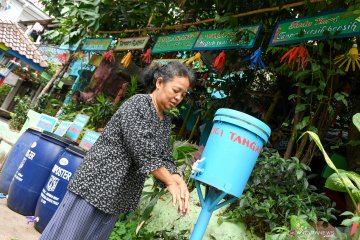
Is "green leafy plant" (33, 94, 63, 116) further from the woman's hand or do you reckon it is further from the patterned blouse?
the woman's hand

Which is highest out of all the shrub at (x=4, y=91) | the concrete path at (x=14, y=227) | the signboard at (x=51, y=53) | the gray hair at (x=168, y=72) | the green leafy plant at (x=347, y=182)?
the signboard at (x=51, y=53)

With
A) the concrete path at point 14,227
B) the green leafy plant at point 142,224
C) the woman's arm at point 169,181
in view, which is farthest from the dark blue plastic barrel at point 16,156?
the woman's arm at point 169,181

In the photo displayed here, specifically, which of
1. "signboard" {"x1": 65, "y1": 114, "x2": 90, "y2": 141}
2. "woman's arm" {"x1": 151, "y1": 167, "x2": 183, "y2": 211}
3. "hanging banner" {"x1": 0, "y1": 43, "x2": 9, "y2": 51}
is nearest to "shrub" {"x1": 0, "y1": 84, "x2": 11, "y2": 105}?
"hanging banner" {"x1": 0, "y1": 43, "x2": 9, "y2": 51}

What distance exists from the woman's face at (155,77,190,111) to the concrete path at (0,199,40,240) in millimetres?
1921

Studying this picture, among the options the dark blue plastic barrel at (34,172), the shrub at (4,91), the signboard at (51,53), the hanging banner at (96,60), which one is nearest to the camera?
the dark blue plastic barrel at (34,172)

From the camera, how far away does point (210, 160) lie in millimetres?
1694

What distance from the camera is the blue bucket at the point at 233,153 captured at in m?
1.64

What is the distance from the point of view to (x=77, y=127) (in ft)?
14.2

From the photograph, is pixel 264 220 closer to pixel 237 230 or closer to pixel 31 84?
pixel 237 230

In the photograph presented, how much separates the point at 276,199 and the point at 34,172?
2360 mm

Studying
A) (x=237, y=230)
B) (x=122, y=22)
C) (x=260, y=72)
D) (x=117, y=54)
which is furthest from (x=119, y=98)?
(x=237, y=230)

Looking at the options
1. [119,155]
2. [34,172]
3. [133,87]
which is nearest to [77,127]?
[34,172]

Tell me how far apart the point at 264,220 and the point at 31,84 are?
15927 mm

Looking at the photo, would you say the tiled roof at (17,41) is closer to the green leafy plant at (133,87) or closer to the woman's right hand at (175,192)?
the green leafy plant at (133,87)
